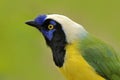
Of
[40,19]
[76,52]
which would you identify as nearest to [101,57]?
[76,52]

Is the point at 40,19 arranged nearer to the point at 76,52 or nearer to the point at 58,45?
the point at 58,45

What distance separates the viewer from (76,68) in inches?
477

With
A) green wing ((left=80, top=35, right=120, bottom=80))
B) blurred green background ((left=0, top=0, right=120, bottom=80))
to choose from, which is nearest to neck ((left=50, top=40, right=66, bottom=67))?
green wing ((left=80, top=35, right=120, bottom=80))

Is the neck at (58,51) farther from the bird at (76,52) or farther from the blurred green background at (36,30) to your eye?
the blurred green background at (36,30)

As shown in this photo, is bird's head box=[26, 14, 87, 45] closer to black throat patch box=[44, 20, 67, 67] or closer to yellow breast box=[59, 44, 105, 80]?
black throat patch box=[44, 20, 67, 67]

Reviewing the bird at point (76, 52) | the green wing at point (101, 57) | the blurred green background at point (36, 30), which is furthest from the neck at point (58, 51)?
the blurred green background at point (36, 30)

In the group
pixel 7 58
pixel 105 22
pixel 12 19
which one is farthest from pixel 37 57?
pixel 105 22

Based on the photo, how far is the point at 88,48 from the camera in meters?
12.4

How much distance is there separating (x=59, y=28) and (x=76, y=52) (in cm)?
43

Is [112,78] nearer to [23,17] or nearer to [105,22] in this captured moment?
[23,17]

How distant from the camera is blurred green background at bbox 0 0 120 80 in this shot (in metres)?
14.8

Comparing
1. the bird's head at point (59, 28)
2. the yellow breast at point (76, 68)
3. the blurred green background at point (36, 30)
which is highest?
the bird's head at point (59, 28)

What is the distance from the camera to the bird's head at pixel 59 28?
40.8ft

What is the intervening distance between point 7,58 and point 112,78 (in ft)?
7.77
